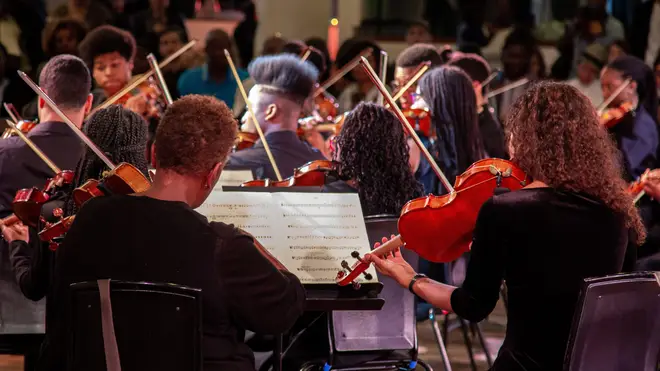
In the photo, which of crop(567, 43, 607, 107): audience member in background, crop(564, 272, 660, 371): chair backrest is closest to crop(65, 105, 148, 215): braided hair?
crop(564, 272, 660, 371): chair backrest

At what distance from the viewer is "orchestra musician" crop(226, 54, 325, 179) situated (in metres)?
4.46

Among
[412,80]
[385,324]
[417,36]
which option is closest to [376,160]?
[385,324]

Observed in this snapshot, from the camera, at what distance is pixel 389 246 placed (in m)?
2.78

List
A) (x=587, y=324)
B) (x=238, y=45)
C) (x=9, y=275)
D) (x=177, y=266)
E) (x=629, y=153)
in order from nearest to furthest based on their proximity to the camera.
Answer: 1. (x=177, y=266)
2. (x=587, y=324)
3. (x=9, y=275)
4. (x=629, y=153)
5. (x=238, y=45)

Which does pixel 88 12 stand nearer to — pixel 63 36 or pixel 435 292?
pixel 63 36

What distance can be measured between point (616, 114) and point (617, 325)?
9.77 feet

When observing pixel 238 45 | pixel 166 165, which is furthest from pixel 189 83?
pixel 166 165

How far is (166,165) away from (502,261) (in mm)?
819

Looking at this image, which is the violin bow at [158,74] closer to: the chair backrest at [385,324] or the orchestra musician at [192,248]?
the chair backrest at [385,324]

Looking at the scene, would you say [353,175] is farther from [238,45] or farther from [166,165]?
[238,45]

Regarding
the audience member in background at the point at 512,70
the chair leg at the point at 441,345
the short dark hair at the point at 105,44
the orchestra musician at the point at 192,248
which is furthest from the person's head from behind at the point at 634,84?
the orchestra musician at the point at 192,248

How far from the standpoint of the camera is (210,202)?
2904 millimetres

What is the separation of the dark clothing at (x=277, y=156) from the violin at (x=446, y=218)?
63.6 inches

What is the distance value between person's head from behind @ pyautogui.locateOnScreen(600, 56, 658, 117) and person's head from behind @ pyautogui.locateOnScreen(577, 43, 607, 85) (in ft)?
5.59
